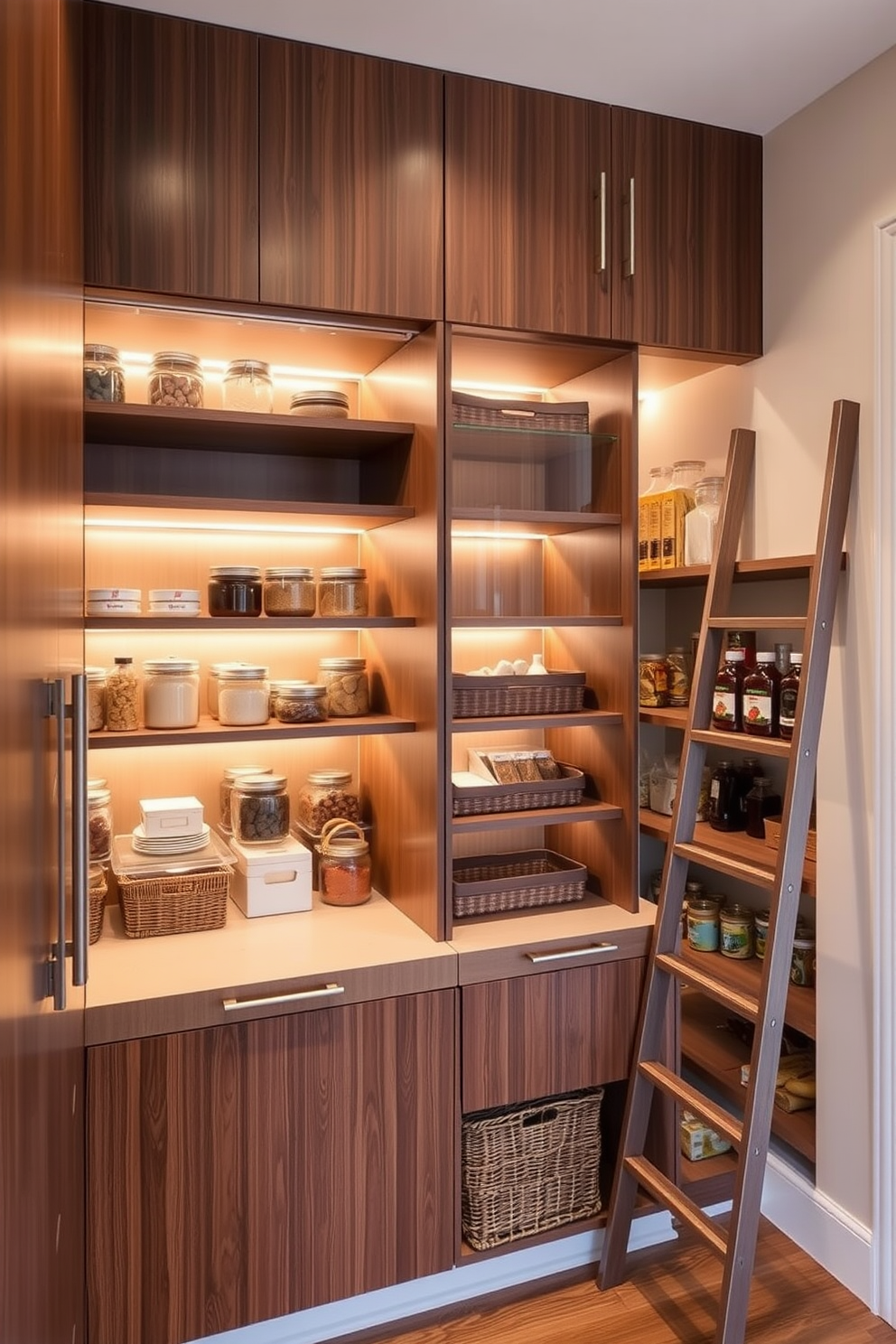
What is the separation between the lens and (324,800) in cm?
233

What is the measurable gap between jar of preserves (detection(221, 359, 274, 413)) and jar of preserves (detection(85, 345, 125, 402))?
0.23m

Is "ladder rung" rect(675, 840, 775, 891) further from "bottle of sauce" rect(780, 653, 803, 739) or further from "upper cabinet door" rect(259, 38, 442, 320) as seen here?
"upper cabinet door" rect(259, 38, 442, 320)

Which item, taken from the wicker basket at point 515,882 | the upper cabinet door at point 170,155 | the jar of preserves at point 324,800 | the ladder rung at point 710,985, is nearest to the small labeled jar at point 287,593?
the jar of preserves at point 324,800

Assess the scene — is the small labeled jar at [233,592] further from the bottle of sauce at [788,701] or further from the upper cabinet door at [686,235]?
the bottle of sauce at [788,701]

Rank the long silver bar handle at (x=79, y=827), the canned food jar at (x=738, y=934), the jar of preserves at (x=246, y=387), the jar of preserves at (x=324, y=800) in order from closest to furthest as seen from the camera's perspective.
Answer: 1. the long silver bar handle at (x=79, y=827)
2. the jar of preserves at (x=246, y=387)
3. the jar of preserves at (x=324, y=800)
4. the canned food jar at (x=738, y=934)

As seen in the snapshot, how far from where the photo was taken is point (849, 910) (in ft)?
6.59

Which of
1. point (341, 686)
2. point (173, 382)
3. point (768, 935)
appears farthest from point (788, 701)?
point (173, 382)

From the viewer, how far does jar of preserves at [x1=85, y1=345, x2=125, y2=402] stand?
1865 millimetres

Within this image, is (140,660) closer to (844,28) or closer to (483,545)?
(483,545)

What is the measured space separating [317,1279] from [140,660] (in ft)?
4.48

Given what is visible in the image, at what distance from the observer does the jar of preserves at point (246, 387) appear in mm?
2002

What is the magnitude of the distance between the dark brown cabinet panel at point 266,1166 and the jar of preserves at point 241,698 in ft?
2.08

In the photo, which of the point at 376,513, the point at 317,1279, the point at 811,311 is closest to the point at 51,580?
the point at 376,513

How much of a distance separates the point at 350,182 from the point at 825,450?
1173 mm
